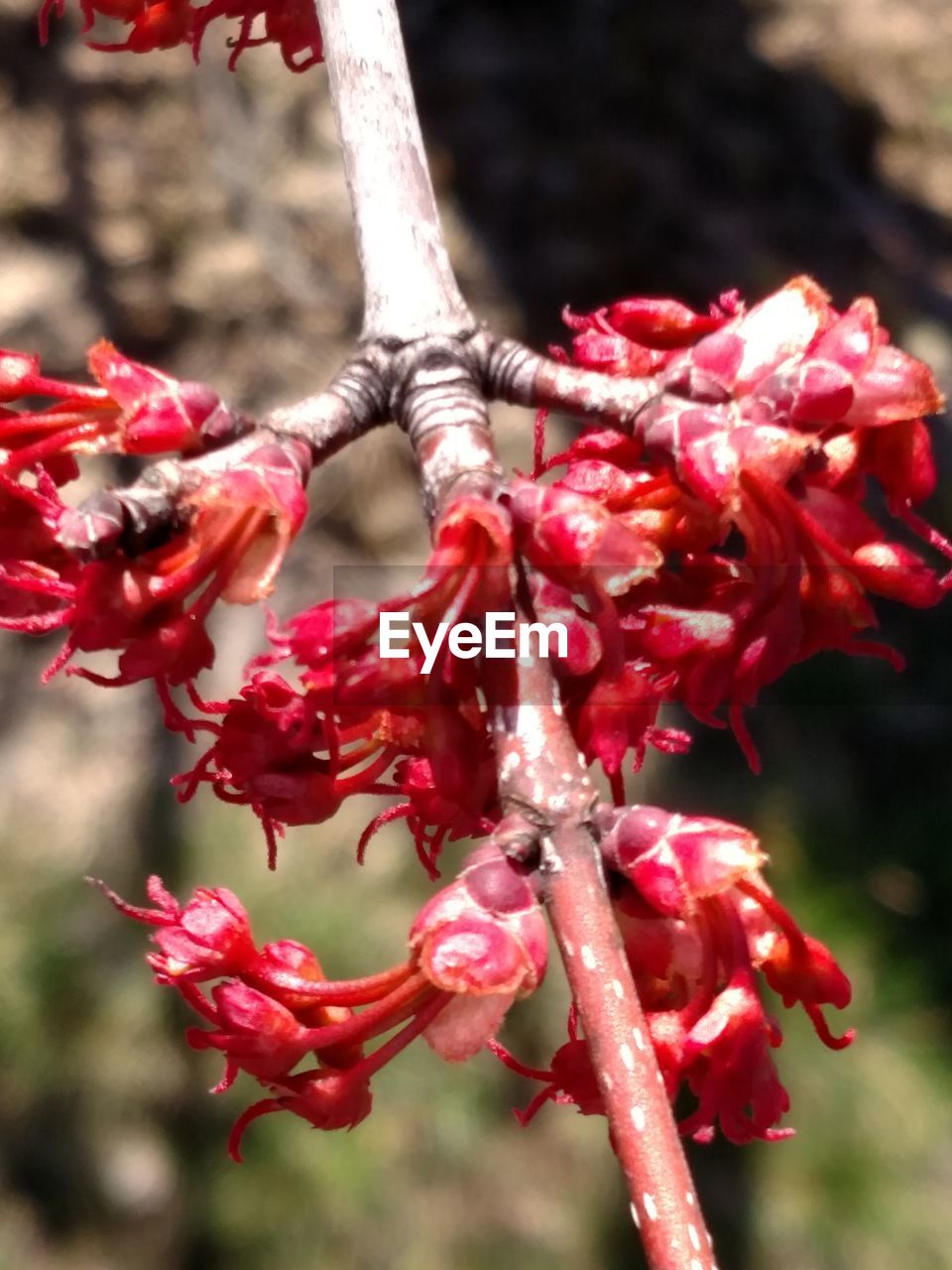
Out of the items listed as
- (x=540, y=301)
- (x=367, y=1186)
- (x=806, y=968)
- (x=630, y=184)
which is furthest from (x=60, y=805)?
(x=806, y=968)

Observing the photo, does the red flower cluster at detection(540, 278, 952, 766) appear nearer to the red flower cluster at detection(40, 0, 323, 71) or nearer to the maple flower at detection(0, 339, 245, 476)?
the maple flower at detection(0, 339, 245, 476)

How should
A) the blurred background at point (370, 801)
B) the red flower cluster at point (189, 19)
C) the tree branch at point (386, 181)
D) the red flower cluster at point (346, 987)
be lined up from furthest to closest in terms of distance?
the blurred background at point (370, 801) < the red flower cluster at point (189, 19) < the tree branch at point (386, 181) < the red flower cluster at point (346, 987)

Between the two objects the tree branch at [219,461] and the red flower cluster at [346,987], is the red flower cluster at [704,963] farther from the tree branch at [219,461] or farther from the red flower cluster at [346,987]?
the tree branch at [219,461]

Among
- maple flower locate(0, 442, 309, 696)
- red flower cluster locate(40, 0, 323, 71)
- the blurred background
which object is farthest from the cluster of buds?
the blurred background

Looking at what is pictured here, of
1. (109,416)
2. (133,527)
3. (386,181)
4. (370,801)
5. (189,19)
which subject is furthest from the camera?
(370,801)

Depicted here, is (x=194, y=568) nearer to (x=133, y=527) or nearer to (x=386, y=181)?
(x=133, y=527)

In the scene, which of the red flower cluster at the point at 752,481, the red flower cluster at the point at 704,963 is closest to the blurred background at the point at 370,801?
the red flower cluster at the point at 704,963

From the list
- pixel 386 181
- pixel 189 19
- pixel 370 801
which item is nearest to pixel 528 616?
pixel 386 181
